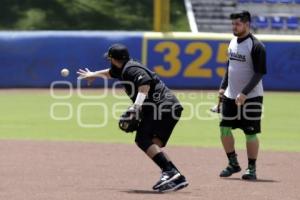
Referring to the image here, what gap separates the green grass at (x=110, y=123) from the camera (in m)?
14.2

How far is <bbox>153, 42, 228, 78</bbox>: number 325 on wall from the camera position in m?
23.7

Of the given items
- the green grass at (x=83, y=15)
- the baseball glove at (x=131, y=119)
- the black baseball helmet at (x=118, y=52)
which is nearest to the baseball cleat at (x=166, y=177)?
the baseball glove at (x=131, y=119)

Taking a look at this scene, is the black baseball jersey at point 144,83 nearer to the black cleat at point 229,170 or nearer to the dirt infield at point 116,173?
the dirt infield at point 116,173

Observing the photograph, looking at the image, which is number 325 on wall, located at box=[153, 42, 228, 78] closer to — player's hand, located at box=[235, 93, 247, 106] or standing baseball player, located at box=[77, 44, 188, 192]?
player's hand, located at box=[235, 93, 247, 106]

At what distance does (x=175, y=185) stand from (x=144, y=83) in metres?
1.05

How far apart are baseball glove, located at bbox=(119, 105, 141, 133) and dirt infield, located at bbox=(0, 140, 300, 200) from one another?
2.07 feet

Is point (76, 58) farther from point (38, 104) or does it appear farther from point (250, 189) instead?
point (250, 189)

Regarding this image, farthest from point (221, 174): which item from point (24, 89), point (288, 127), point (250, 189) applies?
point (24, 89)

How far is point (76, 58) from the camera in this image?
77.7 ft

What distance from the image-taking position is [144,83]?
891 centimetres

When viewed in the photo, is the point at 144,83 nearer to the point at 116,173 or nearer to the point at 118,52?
the point at 118,52

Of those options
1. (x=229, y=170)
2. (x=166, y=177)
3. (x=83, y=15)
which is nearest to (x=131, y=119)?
(x=166, y=177)

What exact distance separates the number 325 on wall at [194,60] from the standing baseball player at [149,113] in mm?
14367

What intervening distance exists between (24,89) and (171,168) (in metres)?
14.7
